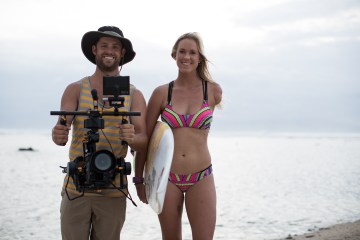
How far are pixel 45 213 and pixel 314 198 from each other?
20.0 ft

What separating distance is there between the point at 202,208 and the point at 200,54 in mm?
1211

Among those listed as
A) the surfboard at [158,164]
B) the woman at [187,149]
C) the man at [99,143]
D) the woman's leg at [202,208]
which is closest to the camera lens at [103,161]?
the man at [99,143]

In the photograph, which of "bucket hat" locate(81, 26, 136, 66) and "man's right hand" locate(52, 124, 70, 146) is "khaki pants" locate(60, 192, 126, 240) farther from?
"bucket hat" locate(81, 26, 136, 66)

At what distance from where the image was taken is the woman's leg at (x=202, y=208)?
11.3ft

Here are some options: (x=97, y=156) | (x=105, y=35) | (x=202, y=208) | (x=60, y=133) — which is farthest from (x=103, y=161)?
(x=202, y=208)

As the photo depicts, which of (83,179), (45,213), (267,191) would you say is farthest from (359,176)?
(83,179)

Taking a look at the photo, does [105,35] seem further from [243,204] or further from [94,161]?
[243,204]

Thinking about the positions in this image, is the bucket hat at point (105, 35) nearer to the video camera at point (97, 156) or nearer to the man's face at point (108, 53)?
the man's face at point (108, 53)

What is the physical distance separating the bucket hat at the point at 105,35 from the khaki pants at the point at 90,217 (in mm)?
1011

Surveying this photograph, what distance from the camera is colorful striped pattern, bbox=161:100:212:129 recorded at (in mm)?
3494

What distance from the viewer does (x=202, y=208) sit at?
3.46 m

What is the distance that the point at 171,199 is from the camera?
349 cm

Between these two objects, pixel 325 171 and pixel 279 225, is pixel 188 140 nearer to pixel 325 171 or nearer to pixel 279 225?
pixel 279 225

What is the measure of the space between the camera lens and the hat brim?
884 mm
